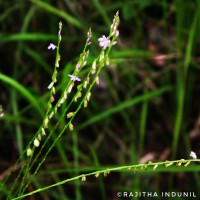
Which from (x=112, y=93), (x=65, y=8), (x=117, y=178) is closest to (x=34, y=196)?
(x=117, y=178)

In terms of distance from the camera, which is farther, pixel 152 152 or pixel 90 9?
pixel 90 9

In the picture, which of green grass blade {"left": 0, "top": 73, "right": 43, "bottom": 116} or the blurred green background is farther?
the blurred green background

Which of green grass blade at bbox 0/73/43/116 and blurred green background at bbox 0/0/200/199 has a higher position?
blurred green background at bbox 0/0/200/199

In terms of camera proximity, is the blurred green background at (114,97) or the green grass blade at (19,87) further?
the blurred green background at (114,97)

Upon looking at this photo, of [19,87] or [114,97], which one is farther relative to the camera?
[114,97]

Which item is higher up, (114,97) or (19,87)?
(114,97)

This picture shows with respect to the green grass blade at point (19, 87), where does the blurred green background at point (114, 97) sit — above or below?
above

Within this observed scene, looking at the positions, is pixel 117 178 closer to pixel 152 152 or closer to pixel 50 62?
pixel 152 152

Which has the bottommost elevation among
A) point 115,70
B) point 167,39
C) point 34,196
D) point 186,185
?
point 34,196
